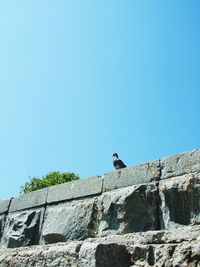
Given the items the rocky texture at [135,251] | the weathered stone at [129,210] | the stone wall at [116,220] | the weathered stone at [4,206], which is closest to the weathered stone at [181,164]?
the stone wall at [116,220]

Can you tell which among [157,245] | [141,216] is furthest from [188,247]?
[141,216]

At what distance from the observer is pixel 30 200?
12.8 ft

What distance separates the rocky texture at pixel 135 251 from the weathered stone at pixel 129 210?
0.25 metres

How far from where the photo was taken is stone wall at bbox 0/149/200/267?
2301 millimetres

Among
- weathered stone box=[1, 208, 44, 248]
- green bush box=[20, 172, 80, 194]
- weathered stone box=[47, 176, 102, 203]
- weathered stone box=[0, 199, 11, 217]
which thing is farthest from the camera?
green bush box=[20, 172, 80, 194]

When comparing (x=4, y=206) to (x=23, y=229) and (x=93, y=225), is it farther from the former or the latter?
(x=93, y=225)

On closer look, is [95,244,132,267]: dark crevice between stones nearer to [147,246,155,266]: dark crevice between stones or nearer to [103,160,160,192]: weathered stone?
[147,246,155,266]: dark crevice between stones

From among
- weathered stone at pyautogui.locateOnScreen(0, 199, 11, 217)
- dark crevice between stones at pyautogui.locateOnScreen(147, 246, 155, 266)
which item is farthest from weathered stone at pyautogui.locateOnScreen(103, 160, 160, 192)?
weathered stone at pyautogui.locateOnScreen(0, 199, 11, 217)

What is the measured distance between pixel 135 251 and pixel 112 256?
15cm

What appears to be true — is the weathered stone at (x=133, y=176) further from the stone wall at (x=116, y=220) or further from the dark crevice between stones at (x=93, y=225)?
the dark crevice between stones at (x=93, y=225)

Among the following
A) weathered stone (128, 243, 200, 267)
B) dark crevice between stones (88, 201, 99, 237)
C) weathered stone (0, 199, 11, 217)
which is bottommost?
weathered stone (128, 243, 200, 267)

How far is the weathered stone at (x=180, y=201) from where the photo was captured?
101 inches

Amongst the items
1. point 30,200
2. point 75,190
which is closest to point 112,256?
point 75,190

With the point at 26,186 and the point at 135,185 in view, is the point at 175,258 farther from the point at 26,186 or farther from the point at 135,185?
the point at 26,186
